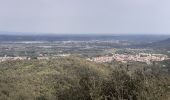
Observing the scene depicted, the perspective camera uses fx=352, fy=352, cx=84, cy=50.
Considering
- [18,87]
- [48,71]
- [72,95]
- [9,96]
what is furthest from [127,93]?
[48,71]

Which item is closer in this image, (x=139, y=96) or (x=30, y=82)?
(x=139, y=96)

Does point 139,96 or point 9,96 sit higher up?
point 139,96

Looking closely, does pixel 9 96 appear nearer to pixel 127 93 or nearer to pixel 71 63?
pixel 127 93

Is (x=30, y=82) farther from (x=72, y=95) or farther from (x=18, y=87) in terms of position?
(x=72, y=95)

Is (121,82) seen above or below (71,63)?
above

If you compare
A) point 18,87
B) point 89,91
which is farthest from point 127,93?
point 18,87

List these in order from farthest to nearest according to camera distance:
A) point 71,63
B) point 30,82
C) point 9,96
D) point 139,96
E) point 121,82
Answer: point 71,63 < point 30,82 < point 9,96 < point 121,82 < point 139,96

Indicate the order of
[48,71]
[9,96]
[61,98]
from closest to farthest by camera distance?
1. [61,98]
2. [9,96]
3. [48,71]

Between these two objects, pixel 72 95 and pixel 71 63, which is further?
pixel 71 63

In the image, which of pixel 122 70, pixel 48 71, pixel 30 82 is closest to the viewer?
pixel 122 70
